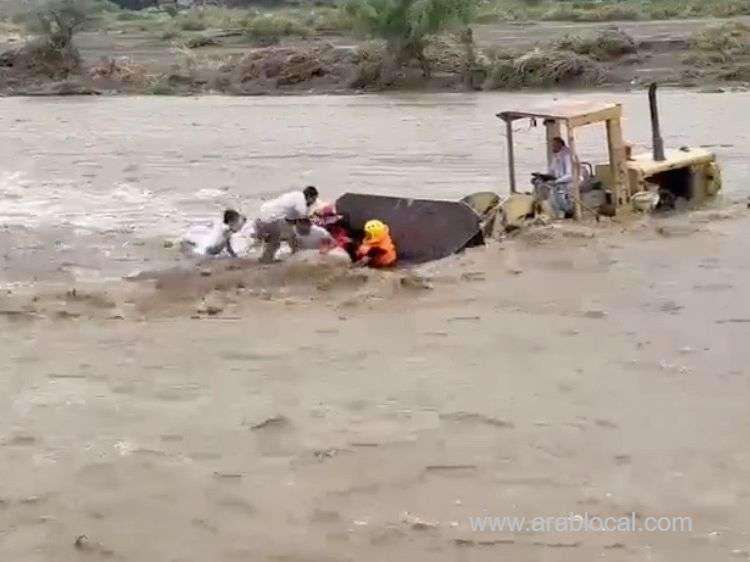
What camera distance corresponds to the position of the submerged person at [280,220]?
14.0 m

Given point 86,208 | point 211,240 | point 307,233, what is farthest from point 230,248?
point 86,208

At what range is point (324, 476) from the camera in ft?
Result: 25.1

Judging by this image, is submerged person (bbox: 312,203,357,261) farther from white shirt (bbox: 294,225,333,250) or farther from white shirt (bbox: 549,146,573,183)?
white shirt (bbox: 549,146,573,183)

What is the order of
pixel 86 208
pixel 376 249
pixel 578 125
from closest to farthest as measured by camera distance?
pixel 376 249
pixel 578 125
pixel 86 208

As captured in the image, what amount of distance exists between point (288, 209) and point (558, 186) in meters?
3.02

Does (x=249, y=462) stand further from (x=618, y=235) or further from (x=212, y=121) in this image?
(x=212, y=121)

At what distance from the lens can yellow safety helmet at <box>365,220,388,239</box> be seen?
13484 millimetres

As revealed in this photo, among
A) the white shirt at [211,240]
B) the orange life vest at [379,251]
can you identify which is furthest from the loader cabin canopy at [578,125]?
the white shirt at [211,240]

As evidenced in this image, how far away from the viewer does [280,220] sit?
1405cm

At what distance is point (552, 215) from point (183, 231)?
4.95 metres

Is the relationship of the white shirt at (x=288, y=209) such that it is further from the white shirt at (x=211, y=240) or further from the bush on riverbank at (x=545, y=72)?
the bush on riverbank at (x=545, y=72)

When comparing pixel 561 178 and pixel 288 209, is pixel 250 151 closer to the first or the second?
pixel 288 209

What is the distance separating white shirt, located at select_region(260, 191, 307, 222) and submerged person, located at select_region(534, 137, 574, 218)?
105 inches

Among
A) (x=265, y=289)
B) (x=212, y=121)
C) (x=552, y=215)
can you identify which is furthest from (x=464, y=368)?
(x=212, y=121)
